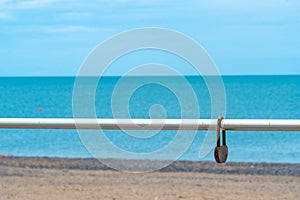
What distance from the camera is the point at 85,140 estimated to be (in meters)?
7.63

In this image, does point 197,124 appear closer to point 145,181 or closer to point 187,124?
point 187,124

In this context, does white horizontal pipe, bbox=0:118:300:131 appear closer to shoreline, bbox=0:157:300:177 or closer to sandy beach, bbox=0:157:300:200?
sandy beach, bbox=0:157:300:200

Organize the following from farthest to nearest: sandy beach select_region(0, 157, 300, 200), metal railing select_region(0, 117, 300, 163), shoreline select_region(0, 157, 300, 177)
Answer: shoreline select_region(0, 157, 300, 177)
sandy beach select_region(0, 157, 300, 200)
metal railing select_region(0, 117, 300, 163)

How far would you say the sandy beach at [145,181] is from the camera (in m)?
8.90

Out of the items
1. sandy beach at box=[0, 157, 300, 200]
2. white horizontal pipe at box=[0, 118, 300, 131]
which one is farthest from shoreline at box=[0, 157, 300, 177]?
white horizontal pipe at box=[0, 118, 300, 131]

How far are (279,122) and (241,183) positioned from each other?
2.17m

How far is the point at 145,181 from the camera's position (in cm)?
998

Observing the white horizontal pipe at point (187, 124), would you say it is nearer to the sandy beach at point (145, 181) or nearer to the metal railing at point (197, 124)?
the metal railing at point (197, 124)

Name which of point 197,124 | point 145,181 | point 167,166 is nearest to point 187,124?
point 197,124

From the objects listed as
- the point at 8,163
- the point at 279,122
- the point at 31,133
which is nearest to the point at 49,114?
the point at 31,133

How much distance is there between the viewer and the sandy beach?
8898 mm

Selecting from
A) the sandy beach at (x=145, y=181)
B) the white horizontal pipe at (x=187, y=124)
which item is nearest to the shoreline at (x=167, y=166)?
the sandy beach at (x=145, y=181)

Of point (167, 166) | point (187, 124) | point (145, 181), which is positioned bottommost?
point (145, 181)

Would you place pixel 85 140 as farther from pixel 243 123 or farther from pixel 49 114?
pixel 49 114
